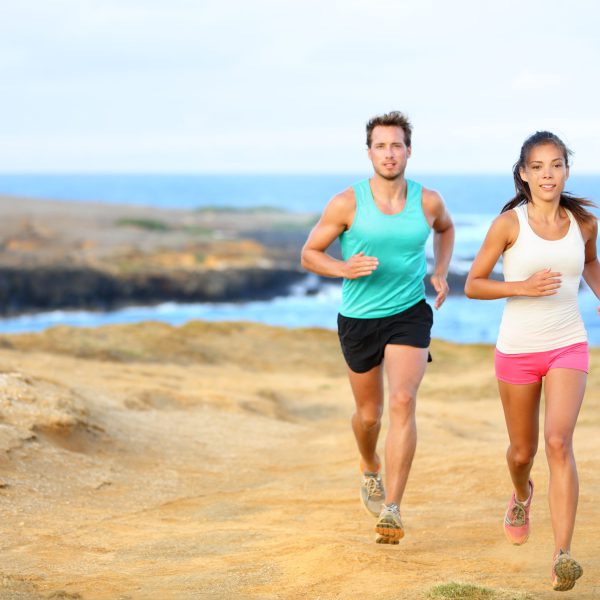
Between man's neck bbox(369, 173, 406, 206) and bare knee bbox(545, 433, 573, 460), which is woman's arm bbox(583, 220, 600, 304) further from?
man's neck bbox(369, 173, 406, 206)

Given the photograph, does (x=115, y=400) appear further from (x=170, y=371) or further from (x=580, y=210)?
(x=580, y=210)

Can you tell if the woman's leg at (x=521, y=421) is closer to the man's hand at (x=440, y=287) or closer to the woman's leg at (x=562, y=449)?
the woman's leg at (x=562, y=449)

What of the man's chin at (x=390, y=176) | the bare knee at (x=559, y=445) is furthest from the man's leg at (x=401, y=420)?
the bare knee at (x=559, y=445)

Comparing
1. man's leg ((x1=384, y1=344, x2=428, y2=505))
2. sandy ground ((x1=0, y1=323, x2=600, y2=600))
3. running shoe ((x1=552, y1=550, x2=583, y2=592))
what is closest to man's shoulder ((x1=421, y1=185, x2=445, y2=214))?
man's leg ((x1=384, y1=344, x2=428, y2=505))

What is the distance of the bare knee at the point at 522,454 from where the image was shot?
565 centimetres

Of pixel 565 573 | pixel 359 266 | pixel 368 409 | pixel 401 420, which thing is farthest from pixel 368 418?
pixel 565 573

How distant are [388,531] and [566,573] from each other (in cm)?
125

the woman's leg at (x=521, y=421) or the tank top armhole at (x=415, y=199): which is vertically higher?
the tank top armhole at (x=415, y=199)

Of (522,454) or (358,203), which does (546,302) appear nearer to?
(522,454)

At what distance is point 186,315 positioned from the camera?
3275 cm

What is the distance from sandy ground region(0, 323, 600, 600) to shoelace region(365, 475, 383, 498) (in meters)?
0.26

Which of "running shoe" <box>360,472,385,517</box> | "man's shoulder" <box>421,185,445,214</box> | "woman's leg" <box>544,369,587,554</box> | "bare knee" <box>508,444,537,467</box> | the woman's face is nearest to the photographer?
"woman's leg" <box>544,369,587,554</box>

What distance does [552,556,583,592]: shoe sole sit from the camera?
4887 mm

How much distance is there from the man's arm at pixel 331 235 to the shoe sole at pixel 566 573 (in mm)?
1912
